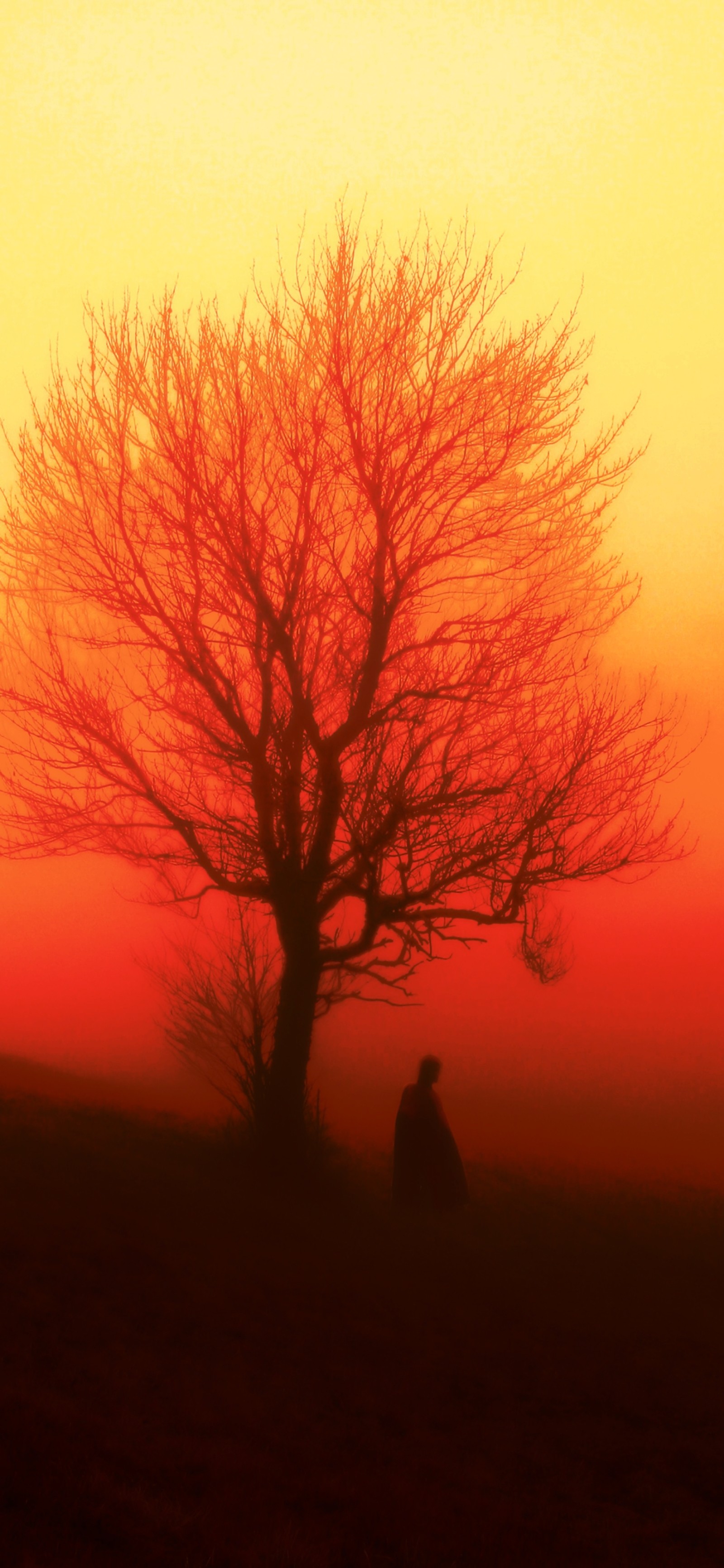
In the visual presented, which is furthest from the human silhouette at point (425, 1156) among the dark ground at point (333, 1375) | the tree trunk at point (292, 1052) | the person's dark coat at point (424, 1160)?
the tree trunk at point (292, 1052)

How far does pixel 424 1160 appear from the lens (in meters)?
12.8

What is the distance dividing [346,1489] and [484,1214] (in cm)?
682

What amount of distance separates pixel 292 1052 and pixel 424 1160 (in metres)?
2.07

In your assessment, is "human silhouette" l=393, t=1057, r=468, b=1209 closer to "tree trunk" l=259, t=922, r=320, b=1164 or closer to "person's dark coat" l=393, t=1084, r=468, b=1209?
"person's dark coat" l=393, t=1084, r=468, b=1209

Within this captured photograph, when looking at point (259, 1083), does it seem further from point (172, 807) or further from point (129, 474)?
point (129, 474)

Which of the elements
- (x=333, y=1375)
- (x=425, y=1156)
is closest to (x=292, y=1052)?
(x=425, y=1156)

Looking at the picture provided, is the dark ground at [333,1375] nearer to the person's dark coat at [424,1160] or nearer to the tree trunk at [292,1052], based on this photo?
the person's dark coat at [424,1160]

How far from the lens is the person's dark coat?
499 inches

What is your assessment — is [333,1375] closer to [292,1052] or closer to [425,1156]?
[425,1156]

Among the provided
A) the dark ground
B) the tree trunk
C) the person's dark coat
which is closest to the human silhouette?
the person's dark coat

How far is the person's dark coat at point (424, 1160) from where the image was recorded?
12672mm

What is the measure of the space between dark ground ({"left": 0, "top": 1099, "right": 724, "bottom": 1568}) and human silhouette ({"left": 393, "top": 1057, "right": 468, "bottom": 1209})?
306mm

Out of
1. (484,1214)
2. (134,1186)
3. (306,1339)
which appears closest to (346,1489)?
(306,1339)

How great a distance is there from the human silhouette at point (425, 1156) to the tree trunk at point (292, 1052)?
1359mm
